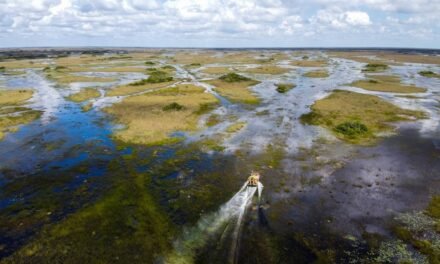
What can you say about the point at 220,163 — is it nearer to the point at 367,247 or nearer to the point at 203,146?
the point at 203,146

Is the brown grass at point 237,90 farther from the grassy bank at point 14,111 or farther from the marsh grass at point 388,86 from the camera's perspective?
the grassy bank at point 14,111

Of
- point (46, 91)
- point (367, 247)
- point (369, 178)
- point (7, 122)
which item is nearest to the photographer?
point (367, 247)

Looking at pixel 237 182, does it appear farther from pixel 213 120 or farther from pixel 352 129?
pixel 213 120

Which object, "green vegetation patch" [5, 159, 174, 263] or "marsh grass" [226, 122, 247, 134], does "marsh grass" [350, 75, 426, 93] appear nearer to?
"marsh grass" [226, 122, 247, 134]

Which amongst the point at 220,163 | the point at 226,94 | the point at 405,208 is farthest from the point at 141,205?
the point at 226,94

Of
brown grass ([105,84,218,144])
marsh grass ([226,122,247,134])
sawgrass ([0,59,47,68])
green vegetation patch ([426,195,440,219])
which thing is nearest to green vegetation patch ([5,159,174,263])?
brown grass ([105,84,218,144])

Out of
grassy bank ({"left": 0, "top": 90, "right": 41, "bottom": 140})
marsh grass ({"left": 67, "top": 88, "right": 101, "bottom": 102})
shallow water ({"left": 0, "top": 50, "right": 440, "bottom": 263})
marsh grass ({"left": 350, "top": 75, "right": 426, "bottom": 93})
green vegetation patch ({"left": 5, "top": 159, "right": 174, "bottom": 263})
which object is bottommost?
green vegetation patch ({"left": 5, "top": 159, "right": 174, "bottom": 263})
